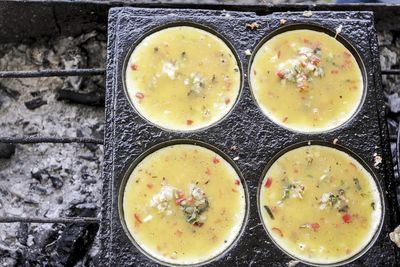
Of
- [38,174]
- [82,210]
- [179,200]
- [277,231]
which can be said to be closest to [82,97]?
[38,174]

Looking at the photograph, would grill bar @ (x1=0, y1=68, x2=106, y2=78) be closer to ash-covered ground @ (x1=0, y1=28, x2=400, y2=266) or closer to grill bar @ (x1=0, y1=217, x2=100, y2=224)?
ash-covered ground @ (x1=0, y1=28, x2=400, y2=266)

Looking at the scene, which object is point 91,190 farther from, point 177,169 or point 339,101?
point 339,101

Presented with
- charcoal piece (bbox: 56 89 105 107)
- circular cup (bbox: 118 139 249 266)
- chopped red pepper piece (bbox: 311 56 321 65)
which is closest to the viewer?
circular cup (bbox: 118 139 249 266)

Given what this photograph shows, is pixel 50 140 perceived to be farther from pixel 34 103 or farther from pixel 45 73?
pixel 34 103

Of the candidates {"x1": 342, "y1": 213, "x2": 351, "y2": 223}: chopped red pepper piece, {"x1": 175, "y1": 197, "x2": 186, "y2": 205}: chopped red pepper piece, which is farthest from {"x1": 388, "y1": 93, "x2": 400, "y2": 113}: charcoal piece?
{"x1": 175, "y1": 197, "x2": 186, "y2": 205}: chopped red pepper piece

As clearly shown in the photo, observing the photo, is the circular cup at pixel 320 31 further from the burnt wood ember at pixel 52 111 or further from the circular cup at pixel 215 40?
the burnt wood ember at pixel 52 111

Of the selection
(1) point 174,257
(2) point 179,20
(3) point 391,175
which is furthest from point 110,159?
(3) point 391,175
